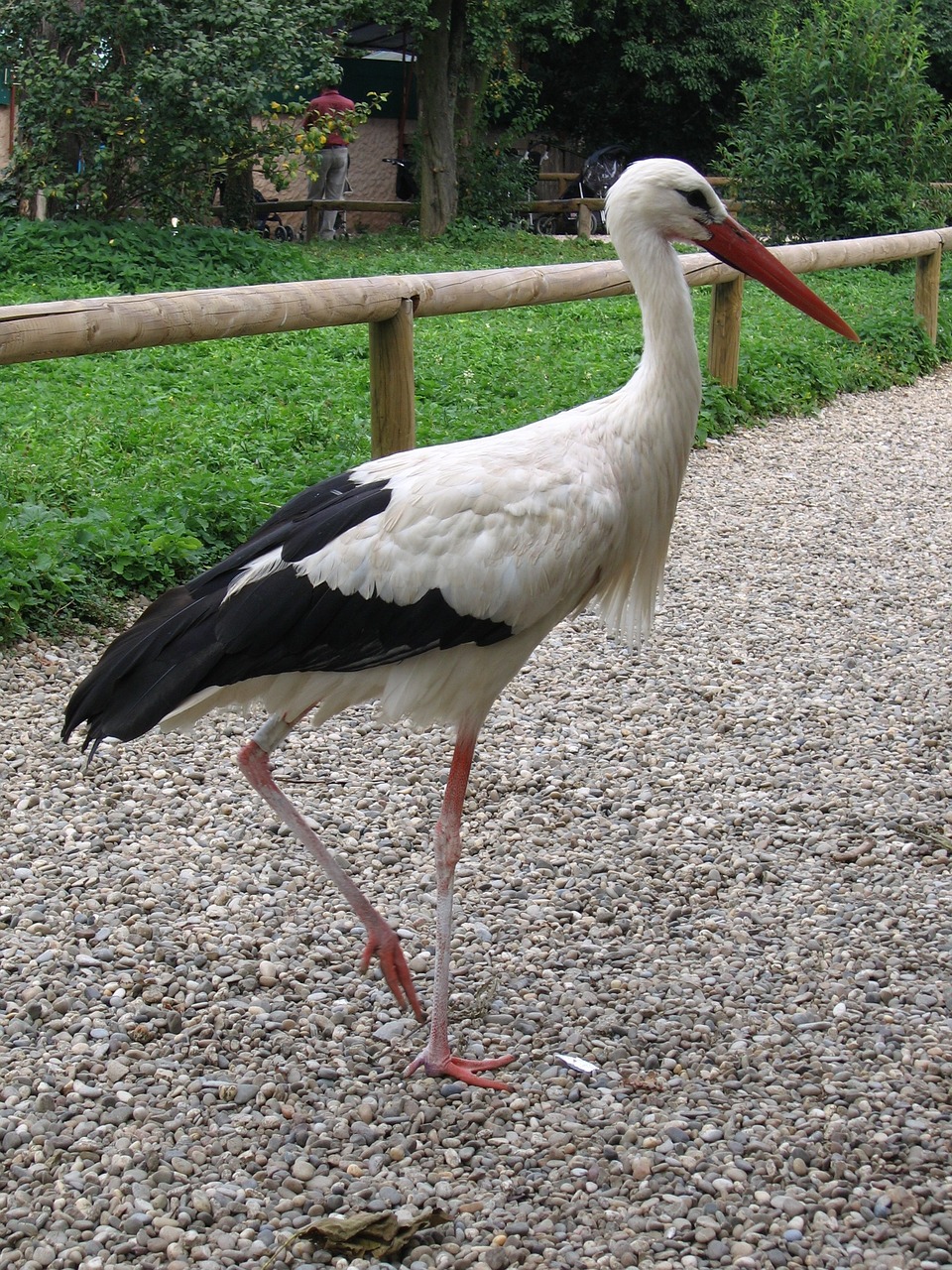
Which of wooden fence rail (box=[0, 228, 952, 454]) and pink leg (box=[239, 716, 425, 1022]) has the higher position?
wooden fence rail (box=[0, 228, 952, 454])

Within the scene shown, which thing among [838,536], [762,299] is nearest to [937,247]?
[762,299]

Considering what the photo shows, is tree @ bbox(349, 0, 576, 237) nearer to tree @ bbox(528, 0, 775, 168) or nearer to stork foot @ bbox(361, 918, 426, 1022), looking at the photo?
tree @ bbox(528, 0, 775, 168)

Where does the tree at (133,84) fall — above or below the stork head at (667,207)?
above

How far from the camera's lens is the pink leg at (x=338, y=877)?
9.03 feet

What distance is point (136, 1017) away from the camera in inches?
108

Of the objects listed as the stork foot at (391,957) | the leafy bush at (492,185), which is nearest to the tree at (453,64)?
the leafy bush at (492,185)

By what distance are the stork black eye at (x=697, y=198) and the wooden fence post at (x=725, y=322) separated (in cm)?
536

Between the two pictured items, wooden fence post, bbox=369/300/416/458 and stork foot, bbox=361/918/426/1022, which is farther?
wooden fence post, bbox=369/300/416/458

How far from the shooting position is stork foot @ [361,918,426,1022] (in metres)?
2.75

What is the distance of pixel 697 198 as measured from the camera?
9.64 feet

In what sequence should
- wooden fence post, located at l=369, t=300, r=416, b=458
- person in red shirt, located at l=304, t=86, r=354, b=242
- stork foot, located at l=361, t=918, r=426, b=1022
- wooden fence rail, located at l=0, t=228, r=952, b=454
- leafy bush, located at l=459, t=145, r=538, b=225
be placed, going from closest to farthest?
stork foot, located at l=361, t=918, r=426, b=1022
wooden fence rail, located at l=0, t=228, r=952, b=454
wooden fence post, located at l=369, t=300, r=416, b=458
person in red shirt, located at l=304, t=86, r=354, b=242
leafy bush, located at l=459, t=145, r=538, b=225

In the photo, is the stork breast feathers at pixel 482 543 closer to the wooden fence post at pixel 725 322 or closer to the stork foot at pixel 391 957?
the stork foot at pixel 391 957

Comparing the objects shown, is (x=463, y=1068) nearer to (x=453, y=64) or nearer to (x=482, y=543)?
(x=482, y=543)

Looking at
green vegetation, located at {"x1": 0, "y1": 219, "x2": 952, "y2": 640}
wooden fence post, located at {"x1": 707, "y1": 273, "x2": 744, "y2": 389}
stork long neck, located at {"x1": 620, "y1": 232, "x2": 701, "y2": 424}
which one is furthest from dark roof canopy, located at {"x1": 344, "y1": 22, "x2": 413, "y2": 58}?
stork long neck, located at {"x1": 620, "y1": 232, "x2": 701, "y2": 424}
